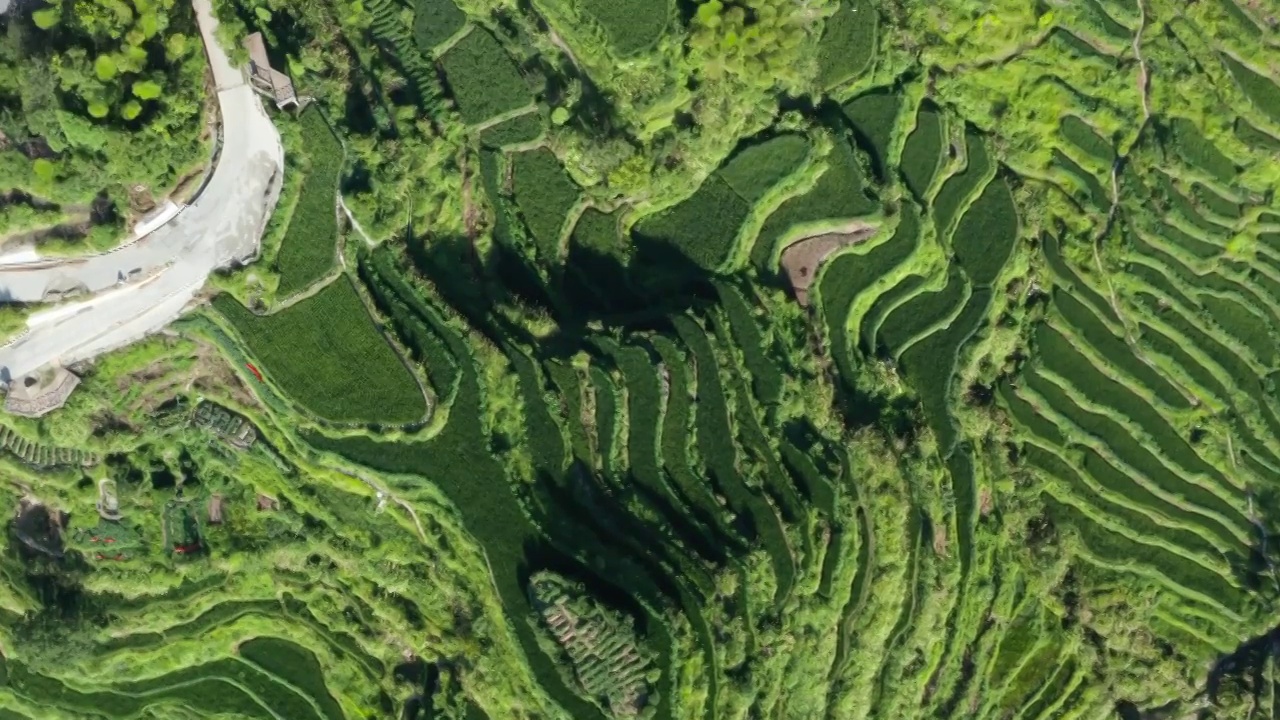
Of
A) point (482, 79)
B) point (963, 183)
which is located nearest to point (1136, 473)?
point (963, 183)

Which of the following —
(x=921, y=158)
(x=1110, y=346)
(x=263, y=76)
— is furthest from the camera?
(x=1110, y=346)

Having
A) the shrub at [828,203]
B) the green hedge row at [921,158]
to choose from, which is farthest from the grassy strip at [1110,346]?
the shrub at [828,203]

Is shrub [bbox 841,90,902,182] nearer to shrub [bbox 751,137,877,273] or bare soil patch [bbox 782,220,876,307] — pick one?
shrub [bbox 751,137,877,273]

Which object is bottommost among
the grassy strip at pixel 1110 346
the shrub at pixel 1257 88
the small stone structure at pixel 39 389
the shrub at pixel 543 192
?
the small stone structure at pixel 39 389

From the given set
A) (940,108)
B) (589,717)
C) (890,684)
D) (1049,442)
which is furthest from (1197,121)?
→ (589,717)

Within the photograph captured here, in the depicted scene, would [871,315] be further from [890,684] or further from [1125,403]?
[890,684]

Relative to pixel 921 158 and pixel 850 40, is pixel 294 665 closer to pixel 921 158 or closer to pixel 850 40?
pixel 921 158

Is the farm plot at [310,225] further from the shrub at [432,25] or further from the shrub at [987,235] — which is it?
the shrub at [987,235]
